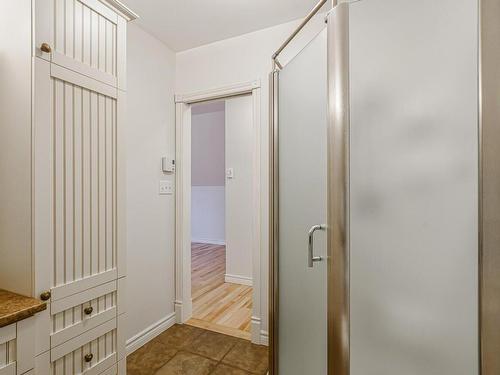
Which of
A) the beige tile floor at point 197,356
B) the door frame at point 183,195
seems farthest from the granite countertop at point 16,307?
the door frame at point 183,195

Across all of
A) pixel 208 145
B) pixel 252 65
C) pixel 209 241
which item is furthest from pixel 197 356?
pixel 208 145

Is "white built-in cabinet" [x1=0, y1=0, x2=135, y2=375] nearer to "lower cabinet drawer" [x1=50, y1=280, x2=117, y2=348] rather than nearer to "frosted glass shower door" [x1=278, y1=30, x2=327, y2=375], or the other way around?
"lower cabinet drawer" [x1=50, y1=280, x2=117, y2=348]

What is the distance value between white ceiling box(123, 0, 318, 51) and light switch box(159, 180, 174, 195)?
1.21m

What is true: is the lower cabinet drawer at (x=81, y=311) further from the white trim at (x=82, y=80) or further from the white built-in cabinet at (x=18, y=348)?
the white trim at (x=82, y=80)

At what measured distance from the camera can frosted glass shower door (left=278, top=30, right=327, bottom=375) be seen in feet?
3.47

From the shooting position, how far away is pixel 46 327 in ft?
3.43

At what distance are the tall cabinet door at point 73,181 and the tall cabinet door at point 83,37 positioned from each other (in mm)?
54

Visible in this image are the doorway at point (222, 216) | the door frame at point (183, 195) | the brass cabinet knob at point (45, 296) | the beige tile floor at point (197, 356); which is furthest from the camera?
the doorway at point (222, 216)

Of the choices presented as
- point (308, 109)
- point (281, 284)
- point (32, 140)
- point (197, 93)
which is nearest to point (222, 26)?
point (197, 93)

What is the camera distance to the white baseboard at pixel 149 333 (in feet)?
6.30

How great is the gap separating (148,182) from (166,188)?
206mm

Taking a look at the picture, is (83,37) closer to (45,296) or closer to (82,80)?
(82,80)

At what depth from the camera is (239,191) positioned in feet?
10.8

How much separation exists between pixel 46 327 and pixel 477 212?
61.4 inches
